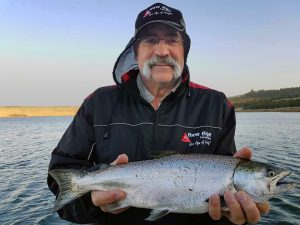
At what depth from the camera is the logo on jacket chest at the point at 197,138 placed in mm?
4402

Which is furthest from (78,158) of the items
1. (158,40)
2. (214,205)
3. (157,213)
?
(158,40)

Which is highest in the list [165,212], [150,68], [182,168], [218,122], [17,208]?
[150,68]

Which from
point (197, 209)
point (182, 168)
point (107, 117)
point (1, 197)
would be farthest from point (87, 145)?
point (1, 197)

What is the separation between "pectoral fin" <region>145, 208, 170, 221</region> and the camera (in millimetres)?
3852

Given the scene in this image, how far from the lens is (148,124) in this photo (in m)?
4.39

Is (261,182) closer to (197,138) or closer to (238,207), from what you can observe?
(238,207)

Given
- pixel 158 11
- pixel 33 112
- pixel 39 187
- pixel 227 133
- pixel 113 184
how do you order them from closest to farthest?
1. pixel 113 184
2. pixel 227 133
3. pixel 158 11
4. pixel 39 187
5. pixel 33 112

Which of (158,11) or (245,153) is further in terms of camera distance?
(158,11)

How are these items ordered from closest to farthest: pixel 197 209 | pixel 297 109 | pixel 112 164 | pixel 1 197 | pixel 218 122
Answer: pixel 197 209
pixel 112 164
pixel 218 122
pixel 1 197
pixel 297 109

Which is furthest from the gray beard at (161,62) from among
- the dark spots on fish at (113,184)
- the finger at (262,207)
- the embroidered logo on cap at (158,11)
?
the finger at (262,207)

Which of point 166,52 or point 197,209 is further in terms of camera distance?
point 166,52

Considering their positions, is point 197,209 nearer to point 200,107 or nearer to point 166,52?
point 200,107

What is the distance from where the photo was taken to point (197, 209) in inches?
154

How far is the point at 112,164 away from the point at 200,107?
1262 millimetres
